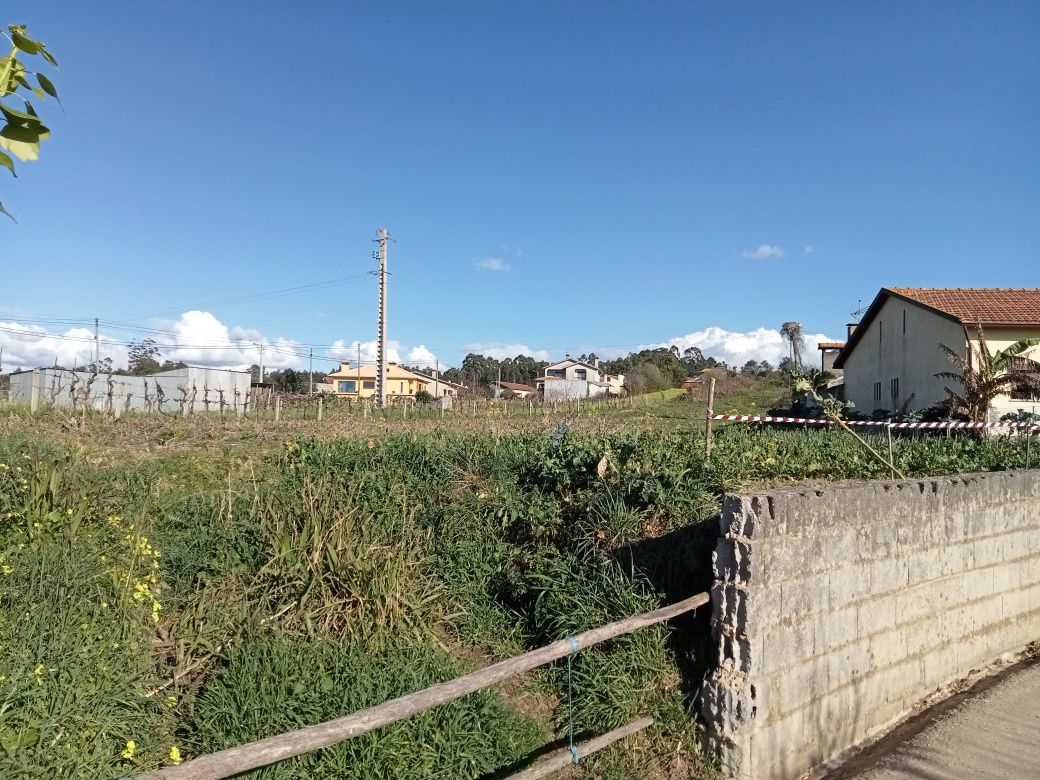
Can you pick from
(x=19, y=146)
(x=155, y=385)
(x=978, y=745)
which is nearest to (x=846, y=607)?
(x=978, y=745)

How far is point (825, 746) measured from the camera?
4.45 meters

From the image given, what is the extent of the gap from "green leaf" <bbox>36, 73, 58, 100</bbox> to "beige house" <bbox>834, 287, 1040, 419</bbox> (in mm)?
17866

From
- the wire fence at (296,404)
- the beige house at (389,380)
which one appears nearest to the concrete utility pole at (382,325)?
the wire fence at (296,404)

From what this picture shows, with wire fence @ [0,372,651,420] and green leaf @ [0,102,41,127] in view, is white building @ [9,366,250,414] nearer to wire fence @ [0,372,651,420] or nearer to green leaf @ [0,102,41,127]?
wire fence @ [0,372,651,420]

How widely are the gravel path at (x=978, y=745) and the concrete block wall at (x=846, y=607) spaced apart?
10.1 inches

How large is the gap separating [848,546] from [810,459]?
8.52ft

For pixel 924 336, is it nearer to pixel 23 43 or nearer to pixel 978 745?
pixel 978 745

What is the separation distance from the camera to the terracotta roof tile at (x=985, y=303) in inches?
766

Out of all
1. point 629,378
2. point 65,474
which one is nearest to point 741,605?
point 65,474

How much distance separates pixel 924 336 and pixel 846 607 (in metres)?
19.6

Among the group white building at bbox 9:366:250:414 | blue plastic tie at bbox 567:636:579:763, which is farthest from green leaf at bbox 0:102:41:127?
white building at bbox 9:366:250:414

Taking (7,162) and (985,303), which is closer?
(7,162)

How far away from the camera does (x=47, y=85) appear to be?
149 centimetres

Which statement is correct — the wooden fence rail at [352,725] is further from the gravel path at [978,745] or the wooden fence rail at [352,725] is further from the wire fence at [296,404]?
the wire fence at [296,404]
